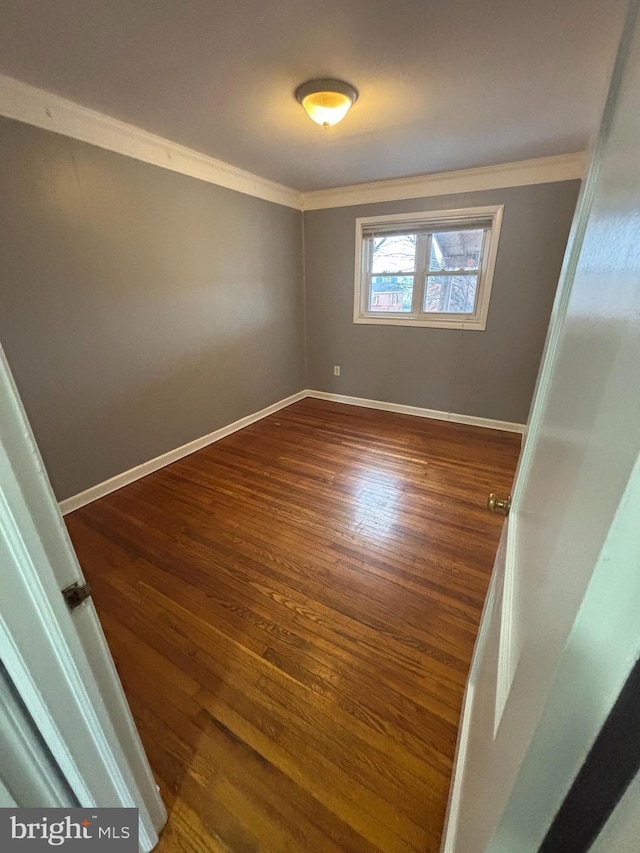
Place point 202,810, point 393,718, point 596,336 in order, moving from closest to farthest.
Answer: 1. point 596,336
2. point 202,810
3. point 393,718

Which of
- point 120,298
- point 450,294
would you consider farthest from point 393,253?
point 120,298

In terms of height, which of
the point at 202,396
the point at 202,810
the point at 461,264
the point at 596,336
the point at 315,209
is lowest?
the point at 202,810

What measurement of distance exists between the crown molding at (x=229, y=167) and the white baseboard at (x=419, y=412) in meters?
2.04

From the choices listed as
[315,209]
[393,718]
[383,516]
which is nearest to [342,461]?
[383,516]

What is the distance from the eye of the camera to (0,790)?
577 mm

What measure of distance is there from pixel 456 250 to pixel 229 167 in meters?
2.13

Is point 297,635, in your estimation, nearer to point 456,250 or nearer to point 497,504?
point 497,504

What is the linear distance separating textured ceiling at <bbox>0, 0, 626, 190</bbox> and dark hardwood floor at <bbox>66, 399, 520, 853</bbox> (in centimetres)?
186

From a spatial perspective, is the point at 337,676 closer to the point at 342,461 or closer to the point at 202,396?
the point at 342,461

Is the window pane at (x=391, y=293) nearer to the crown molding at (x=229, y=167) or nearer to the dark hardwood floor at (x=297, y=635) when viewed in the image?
the crown molding at (x=229, y=167)

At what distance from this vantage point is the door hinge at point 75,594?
1.93 feet

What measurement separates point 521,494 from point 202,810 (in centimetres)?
125

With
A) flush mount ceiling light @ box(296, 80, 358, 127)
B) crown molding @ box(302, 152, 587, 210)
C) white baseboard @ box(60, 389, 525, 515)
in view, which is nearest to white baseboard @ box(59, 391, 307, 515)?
white baseboard @ box(60, 389, 525, 515)

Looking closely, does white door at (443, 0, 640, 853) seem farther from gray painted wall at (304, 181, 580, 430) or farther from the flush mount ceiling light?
gray painted wall at (304, 181, 580, 430)
